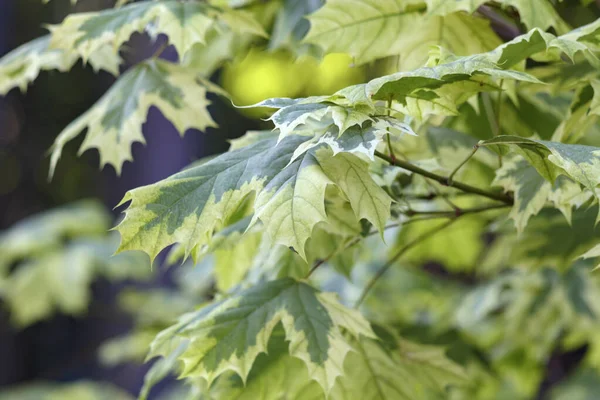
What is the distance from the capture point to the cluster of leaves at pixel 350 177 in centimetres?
75

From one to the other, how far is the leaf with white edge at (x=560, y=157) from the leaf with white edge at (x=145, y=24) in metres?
0.59

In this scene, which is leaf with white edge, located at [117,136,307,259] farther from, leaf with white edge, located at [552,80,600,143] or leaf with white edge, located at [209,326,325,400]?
leaf with white edge, located at [552,80,600,143]

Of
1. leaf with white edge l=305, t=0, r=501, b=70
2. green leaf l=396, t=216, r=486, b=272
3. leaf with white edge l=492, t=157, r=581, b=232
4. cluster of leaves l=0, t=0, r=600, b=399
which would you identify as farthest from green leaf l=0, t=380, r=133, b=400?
leaf with white edge l=492, t=157, r=581, b=232

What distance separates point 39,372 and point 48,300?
8.45ft


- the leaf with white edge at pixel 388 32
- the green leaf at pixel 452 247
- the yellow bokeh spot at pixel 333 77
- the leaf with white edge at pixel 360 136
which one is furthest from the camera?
the yellow bokeh spot at pixel 333 77

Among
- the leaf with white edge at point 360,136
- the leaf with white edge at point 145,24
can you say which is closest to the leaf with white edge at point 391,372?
the leaf with white edge at point 360,136

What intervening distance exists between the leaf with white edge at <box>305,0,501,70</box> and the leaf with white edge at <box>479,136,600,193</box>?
33 cm

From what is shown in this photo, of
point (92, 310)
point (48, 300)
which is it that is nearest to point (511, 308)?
point (48, 300)

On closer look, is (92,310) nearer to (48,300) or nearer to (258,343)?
(48,300)

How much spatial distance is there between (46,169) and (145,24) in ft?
14.6

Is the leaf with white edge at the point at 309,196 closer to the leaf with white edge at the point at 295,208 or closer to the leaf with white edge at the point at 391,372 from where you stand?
the leaf with white edge at the point at 295,208

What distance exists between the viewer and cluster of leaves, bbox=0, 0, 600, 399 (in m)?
0.75

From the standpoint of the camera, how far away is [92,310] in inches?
152

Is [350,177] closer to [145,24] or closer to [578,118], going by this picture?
[578,118]
